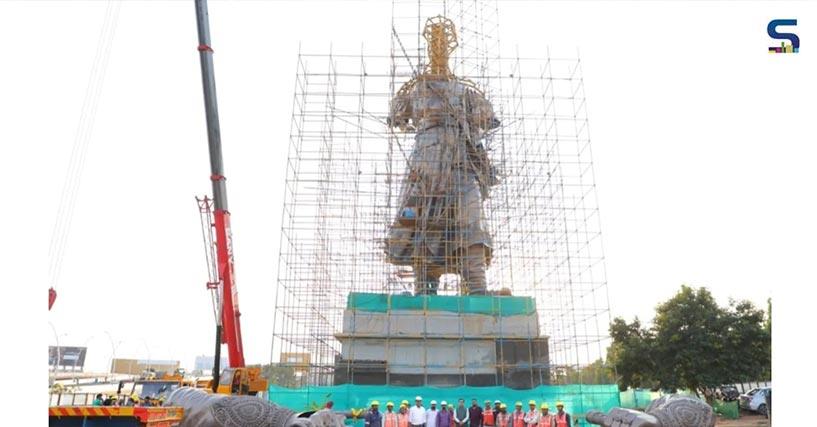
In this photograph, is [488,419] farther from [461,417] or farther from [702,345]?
[702,345]

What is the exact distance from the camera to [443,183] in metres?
23.4

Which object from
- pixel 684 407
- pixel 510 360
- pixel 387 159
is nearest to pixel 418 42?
pixel 387 159

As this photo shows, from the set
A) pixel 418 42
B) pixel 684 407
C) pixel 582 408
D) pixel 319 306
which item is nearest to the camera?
pixel 684 407

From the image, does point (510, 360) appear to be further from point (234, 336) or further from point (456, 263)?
point (234, 336)

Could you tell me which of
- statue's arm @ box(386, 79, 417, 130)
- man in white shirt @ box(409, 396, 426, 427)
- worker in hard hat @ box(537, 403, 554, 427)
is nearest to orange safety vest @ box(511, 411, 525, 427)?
worker in hard hat @ box(537, 403, 554, 427)

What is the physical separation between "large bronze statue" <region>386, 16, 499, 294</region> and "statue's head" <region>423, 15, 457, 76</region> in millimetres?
505

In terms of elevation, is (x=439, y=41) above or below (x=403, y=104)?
above

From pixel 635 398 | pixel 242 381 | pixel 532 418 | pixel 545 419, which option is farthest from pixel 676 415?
pixel 242 381

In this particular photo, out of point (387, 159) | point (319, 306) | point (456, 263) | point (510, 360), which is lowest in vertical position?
point (510, 360)

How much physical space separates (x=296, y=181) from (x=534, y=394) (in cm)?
1034

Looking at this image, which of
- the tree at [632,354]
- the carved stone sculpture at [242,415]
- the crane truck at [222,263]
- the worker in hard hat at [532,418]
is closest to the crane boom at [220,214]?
the crane truck at [222,263]

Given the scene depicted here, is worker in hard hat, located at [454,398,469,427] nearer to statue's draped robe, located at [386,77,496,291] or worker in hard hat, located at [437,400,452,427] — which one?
worker in hard hat, located at [437,400,452,427]

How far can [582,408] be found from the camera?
16.1 metres

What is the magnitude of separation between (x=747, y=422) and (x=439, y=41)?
60.3 feet
